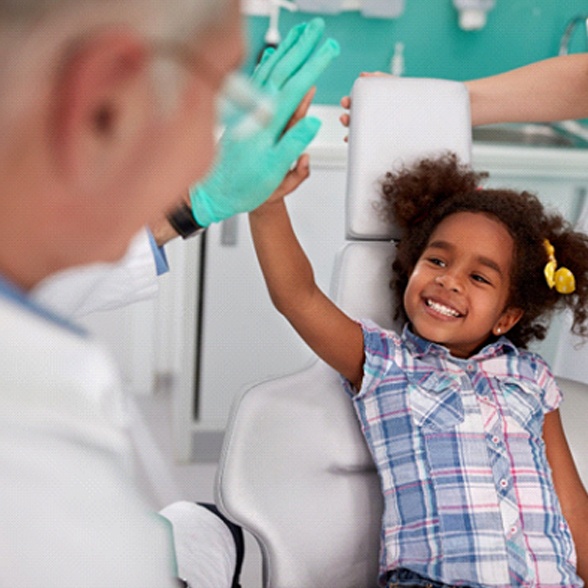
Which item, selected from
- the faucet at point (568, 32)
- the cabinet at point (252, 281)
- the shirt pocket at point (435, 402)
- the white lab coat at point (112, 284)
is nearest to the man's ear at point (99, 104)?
the white lab coat at point (112, 284)

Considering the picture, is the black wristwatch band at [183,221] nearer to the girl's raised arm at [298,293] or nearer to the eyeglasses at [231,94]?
the girl's raised arm at [298,293]

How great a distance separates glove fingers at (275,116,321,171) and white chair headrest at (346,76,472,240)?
1.48 feet

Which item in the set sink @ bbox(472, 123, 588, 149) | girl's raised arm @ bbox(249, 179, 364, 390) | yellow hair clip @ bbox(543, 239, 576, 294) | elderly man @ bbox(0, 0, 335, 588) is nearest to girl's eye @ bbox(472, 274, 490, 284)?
yellow hair clip @ bbox(543, 239, 576, 294)

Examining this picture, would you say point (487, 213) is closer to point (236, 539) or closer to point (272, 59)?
point (272, 59)

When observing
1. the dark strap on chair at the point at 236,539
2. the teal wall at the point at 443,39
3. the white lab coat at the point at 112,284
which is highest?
the teal wall at the point at 443,39

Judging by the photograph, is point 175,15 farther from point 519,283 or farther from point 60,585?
point 519,283

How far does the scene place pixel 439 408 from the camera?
1329mm

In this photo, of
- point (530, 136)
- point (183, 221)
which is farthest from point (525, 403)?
point (530, 136)

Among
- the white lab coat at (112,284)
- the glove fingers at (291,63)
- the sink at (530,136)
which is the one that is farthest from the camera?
the sink at (530,136)

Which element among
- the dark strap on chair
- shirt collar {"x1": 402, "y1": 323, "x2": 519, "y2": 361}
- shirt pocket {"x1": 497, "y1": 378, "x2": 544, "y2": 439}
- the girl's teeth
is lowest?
the dark strap on chair

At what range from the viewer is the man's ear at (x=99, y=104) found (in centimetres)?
49

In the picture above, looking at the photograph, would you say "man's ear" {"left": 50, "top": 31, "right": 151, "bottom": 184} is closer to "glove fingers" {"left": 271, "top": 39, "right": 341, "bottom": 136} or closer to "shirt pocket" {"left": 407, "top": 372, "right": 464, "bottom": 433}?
"glove fingers" {"left": 271, "top": 39, "right": 341, "bottom": 136}

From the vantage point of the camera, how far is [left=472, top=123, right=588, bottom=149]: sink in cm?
260

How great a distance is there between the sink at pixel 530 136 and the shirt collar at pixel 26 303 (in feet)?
7.00
